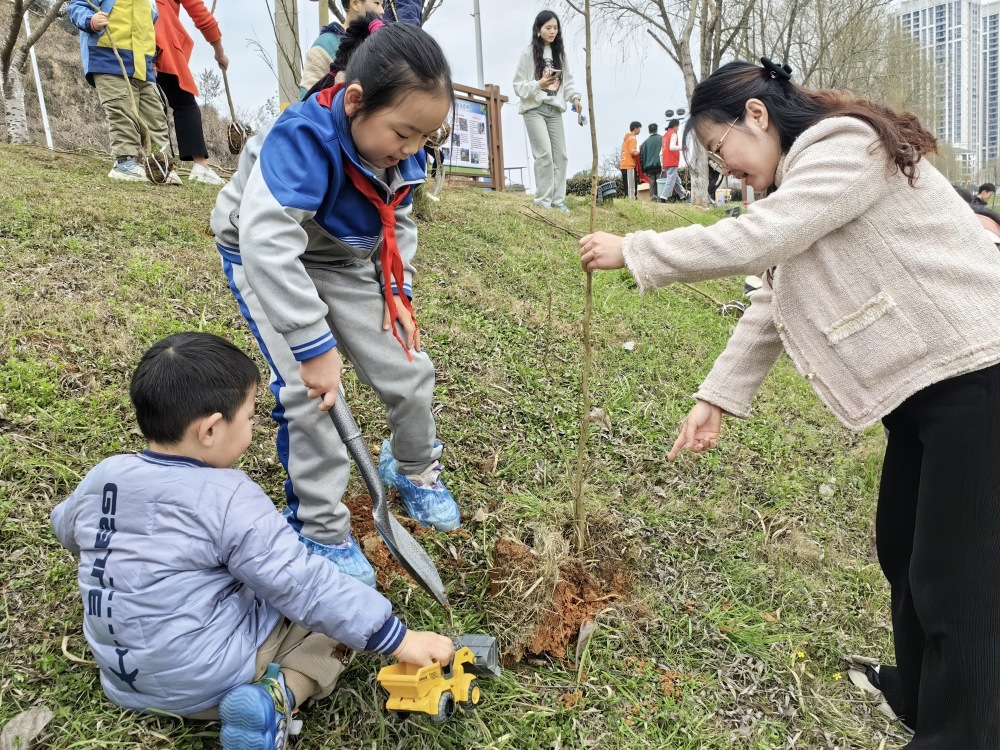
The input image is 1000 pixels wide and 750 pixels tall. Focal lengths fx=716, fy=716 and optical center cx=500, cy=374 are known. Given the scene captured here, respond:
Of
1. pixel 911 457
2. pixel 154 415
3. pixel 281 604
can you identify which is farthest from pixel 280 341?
pixel 911 457

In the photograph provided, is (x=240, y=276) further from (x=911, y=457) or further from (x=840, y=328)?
(x=911, y=457)

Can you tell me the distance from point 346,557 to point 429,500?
40 centimetres

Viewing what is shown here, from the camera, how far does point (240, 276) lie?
204 cm

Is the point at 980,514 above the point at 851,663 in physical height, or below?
above

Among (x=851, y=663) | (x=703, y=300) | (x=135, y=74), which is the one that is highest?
(x=135, y=74)

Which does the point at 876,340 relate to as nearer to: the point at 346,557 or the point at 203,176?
the point at 346,557

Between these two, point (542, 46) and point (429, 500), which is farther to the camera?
point (542, 46)

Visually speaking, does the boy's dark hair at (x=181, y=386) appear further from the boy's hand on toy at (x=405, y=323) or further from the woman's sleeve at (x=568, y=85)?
the woman's sleeve at (x=568, y=85)

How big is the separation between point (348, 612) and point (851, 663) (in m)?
1.69

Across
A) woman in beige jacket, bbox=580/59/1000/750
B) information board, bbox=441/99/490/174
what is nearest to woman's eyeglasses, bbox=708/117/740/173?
woman in beige jacket, bbox=580/59/1000/750

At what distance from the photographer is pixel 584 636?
2154 mm

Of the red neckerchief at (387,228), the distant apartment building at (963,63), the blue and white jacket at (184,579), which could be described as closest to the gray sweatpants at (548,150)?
the red neckerchief at (387,228)

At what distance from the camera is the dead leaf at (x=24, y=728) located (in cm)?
160

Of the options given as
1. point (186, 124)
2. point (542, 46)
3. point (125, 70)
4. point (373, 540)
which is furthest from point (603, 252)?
point (542, 46)
